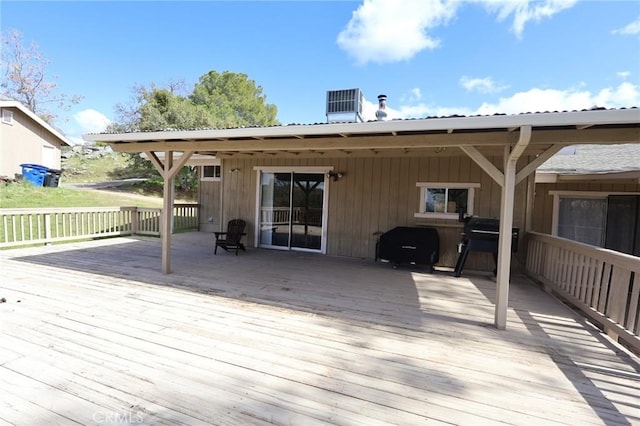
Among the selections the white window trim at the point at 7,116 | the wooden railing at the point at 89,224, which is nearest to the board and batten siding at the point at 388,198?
the wooden railing at the point at 89,224

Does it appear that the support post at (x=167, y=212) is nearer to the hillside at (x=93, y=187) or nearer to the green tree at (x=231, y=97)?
the hillside at (x=93, y=187)

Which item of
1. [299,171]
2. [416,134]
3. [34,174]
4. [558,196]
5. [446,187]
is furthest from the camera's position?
[34,174]

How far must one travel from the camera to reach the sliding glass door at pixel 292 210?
23.5ft

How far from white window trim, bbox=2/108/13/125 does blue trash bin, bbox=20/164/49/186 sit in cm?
211

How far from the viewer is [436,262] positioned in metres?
5.98

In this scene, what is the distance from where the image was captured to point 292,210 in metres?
7.32

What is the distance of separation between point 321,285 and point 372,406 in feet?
8.99

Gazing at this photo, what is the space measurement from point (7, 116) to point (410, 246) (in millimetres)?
16908

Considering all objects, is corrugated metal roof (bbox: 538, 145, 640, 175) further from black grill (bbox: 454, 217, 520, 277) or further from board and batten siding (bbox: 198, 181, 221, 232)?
board and batten siding (bbox: 198, 181, 221, 232)

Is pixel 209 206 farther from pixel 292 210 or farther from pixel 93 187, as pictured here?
pixel 93 187

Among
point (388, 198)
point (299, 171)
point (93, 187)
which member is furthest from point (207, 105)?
point (388, 198)

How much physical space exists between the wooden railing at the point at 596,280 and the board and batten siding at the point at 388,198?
109cm

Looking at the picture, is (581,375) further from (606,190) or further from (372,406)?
(606,190)

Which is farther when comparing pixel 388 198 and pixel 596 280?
pixel 388 198
